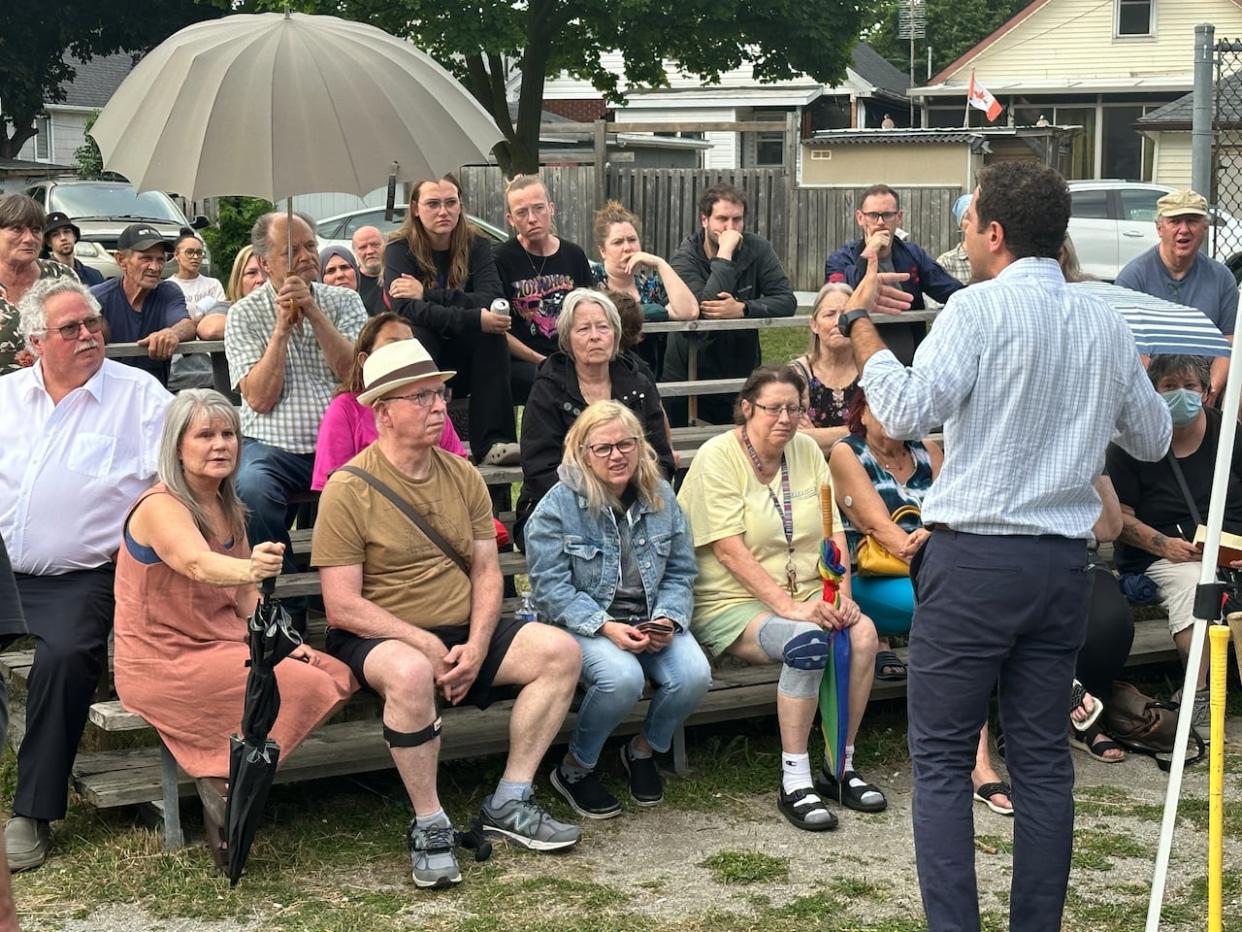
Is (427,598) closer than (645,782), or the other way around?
(427,598)

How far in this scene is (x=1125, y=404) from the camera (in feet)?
12.9

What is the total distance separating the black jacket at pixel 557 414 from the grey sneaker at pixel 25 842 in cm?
204

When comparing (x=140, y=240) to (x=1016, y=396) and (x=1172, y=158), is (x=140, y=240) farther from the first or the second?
(x=1172, y=158)

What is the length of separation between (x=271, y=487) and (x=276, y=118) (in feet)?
4.28

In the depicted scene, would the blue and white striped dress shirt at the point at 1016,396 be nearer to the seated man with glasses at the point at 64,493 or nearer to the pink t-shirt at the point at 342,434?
the pink t-shirt at the point at 342,434

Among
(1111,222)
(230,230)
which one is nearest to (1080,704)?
(230,230)

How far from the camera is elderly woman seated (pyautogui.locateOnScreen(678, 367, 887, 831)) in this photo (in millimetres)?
5570

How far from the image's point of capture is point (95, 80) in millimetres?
45594

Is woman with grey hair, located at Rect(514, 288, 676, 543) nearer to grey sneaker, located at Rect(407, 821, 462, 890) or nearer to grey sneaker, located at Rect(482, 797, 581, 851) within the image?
grey sneaker, located at Rect(482, 797, 581, 851)

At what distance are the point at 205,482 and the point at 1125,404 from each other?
2.69 m

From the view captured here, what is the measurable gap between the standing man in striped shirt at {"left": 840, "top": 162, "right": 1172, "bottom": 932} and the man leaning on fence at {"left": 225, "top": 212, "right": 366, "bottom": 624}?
9.04 feet

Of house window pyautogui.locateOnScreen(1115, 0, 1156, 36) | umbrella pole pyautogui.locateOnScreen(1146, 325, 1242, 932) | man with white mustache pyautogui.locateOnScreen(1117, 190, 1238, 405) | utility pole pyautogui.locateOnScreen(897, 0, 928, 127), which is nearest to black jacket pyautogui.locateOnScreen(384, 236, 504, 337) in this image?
man with white mustache pyautogui.locateOnScreen(1117, 190, 1238, 405)

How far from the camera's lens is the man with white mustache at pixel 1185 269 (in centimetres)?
778

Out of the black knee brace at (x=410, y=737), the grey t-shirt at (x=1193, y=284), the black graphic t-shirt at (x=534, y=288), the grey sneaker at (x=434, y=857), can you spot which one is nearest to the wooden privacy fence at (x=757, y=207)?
the grey t-shirt at (x=1193, y=284)
